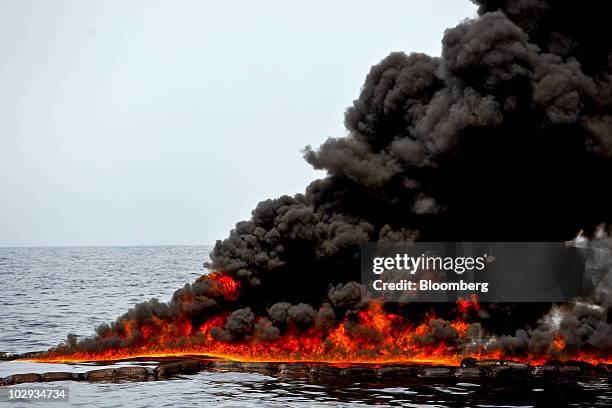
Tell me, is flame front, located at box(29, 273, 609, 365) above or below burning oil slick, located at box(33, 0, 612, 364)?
below

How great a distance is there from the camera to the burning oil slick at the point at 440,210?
39.1 metres

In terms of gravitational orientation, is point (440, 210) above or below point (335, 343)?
above

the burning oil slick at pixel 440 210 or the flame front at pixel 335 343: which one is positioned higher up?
the burning oil slick at pixel 440 210

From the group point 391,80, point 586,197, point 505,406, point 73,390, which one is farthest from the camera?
point 391,80

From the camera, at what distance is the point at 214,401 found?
1152 inches

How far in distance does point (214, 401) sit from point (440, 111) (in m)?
21.6

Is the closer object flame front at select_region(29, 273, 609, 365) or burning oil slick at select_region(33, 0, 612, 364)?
flame front at select_region(29, 273, 609, 365)

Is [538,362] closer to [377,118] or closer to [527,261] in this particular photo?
[527,261]

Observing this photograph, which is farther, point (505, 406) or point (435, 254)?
point (435, 254)

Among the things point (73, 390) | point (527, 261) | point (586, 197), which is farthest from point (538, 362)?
point (73, 390)

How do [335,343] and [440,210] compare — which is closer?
[335,343]

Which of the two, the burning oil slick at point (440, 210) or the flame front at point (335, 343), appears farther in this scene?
the burning oil slick at point (440, 210)

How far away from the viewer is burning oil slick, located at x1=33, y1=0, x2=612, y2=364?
39.1 metres

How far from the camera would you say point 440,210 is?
141 feet
